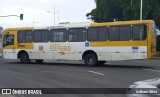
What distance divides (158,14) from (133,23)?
101 ft

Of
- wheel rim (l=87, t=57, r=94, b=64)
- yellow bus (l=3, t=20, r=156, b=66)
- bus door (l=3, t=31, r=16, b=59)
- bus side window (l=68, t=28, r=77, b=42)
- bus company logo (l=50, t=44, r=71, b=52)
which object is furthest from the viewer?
bus door (l=3, t=31, r=16, b=59)

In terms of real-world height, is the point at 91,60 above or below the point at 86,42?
below

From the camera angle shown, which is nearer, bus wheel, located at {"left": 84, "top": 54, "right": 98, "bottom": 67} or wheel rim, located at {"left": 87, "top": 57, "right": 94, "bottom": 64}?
bus wheel, located at {"left": 84, "top": 54, "right": 98, "bottom": 67}

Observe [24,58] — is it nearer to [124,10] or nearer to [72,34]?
[72,34]

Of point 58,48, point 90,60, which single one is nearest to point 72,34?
point 58,48

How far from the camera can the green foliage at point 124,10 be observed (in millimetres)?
54031

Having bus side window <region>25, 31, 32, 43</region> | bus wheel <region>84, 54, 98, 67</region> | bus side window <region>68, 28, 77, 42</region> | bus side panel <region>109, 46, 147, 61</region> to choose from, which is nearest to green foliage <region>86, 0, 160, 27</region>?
bus side window <region>25, 31, 32, 43</region>

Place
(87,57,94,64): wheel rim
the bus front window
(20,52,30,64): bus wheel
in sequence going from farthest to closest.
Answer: the bus front window, (20,52,30,64): bus wheel, (87,57,94,64): wheel rim

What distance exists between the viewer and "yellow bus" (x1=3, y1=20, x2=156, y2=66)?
24.8m

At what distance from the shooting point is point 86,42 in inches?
1075

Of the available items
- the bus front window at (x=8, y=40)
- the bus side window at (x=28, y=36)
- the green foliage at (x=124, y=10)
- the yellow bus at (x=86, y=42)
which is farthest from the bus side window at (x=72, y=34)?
the green foliage at (x=124, y=10)

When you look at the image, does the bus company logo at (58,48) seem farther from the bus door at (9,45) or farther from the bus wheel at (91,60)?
the bus door at (9,45)

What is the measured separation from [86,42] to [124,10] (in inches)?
1126

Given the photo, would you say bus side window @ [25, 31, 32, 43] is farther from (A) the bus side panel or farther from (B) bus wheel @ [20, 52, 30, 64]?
(A) the bus side panel
